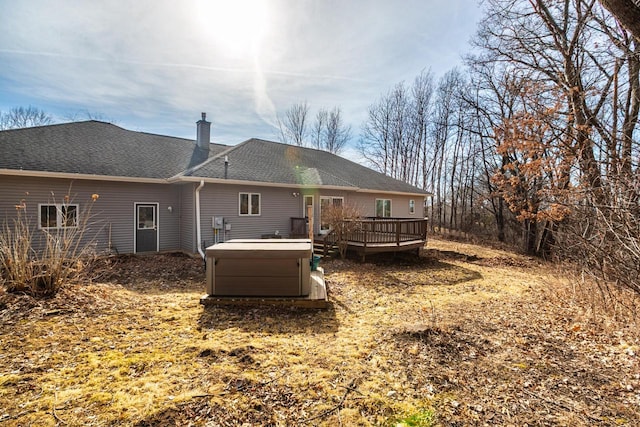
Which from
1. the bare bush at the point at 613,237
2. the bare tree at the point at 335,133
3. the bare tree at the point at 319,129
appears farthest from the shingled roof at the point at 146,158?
the bare tree at the point at 319,129

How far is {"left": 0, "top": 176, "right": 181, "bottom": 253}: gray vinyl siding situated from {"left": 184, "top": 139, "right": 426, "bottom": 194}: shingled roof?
6.77 ft

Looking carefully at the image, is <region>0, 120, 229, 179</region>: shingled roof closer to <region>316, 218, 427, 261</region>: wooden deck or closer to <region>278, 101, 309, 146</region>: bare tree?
<region>316, 218, 427, 261</region>: wooden deck

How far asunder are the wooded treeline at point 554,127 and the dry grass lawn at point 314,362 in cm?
169

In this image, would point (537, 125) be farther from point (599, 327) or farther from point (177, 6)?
point (177, 6)

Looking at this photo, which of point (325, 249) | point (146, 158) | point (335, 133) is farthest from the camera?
point (335, 133)

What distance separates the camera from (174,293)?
20.7 feet

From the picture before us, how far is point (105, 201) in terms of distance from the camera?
1016 cm

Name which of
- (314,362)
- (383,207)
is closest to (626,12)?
(314,362)

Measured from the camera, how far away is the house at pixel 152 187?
9258 millimetres

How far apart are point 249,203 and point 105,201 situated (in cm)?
488

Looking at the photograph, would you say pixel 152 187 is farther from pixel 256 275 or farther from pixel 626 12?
pixel 626 12

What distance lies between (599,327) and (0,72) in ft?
61.9

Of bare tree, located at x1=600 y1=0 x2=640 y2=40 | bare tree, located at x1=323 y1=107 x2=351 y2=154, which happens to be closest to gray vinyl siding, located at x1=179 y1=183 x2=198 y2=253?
bare tree, located at x1=600 y1=0 x2=640 y2=40

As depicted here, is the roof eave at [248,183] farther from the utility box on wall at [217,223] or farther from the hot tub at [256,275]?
the hot tub at [256,275]
